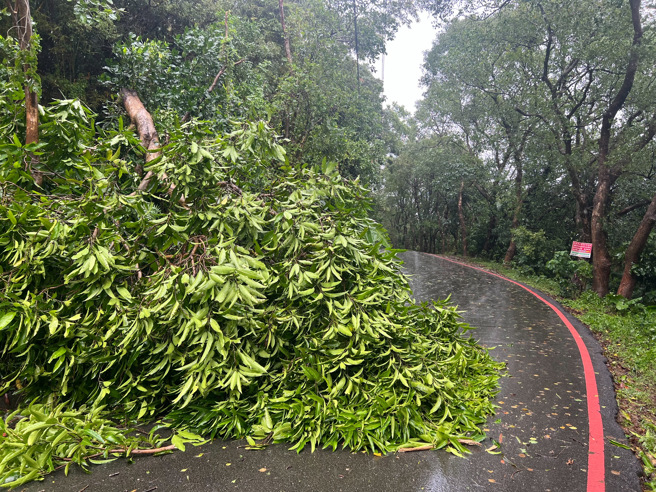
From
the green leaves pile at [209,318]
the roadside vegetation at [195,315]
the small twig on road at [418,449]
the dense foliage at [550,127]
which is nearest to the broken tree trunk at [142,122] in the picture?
the roadside vegetation at [195,315]

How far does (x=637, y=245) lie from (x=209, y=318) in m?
9.80

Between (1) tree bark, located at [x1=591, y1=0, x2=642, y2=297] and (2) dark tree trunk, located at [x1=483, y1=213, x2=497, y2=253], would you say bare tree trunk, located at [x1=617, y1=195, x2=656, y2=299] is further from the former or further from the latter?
(2) dark tree trunk, located at [x1=483, y1=213, x2=497, y2=253]

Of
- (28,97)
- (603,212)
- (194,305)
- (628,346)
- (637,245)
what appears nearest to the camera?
(194,305)

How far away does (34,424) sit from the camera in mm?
2693

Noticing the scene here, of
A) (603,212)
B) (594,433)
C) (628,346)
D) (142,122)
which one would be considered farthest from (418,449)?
(603,212)

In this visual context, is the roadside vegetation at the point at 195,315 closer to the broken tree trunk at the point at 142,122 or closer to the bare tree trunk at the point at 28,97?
the bare tree trunk at the point at 28,97

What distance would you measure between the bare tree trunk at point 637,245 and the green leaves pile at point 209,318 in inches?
277

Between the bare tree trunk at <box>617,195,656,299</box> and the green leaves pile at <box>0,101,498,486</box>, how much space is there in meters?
7.05

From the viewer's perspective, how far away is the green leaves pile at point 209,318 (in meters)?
3.19

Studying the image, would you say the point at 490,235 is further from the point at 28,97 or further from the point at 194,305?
the point at 28,97

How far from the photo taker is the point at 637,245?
8789mm

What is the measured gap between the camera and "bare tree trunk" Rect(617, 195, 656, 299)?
8.41 meters

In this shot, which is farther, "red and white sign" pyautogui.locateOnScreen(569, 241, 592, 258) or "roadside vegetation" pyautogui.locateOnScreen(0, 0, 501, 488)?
"red and white sign" pyautogui.locateOnScreen(569, 241, 592, 258)

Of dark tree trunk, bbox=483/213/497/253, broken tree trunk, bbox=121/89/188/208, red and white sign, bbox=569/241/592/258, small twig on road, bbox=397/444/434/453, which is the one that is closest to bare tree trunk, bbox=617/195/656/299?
red and white sign, bbox=569/241/592/258
